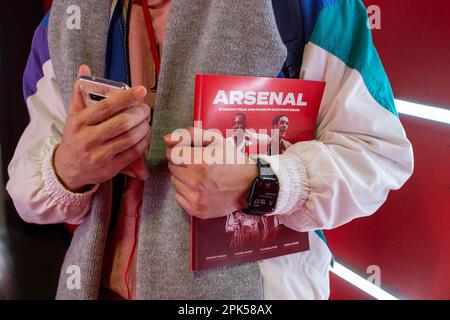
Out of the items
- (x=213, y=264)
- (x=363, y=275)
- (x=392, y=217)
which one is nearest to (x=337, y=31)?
(x=213, y=264)

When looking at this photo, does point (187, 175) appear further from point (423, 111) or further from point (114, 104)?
point (423, 111)

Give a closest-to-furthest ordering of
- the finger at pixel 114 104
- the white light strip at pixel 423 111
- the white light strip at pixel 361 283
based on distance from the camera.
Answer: the finger at pixel 114 104
the white light strip at pixel 423 111
the white light strip at pixel 361 283

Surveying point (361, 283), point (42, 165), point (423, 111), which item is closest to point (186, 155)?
point (42, 165)

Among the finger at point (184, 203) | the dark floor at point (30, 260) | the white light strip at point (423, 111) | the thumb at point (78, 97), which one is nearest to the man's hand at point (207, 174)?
the finger at point (184, 203)

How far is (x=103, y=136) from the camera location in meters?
0.44

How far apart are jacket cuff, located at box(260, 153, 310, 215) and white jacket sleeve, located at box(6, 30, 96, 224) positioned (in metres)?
0.31

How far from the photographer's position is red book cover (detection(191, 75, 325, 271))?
0.45 metres

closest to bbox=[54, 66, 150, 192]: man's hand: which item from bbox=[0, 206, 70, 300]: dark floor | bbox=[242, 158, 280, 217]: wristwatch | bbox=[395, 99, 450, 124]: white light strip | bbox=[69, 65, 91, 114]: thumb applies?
bbox=[69, 65, 91, 114]: thumb

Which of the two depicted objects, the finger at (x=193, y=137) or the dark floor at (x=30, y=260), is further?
the dark floor at (x=30, y=260)

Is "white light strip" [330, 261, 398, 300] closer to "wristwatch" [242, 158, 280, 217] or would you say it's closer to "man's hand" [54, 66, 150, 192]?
"wristwatch" [242, 158, 280, 217]

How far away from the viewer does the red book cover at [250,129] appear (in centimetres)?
45

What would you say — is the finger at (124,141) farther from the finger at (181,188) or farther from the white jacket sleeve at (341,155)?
the white jacket sleeve at (341,155)

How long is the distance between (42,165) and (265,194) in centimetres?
38
